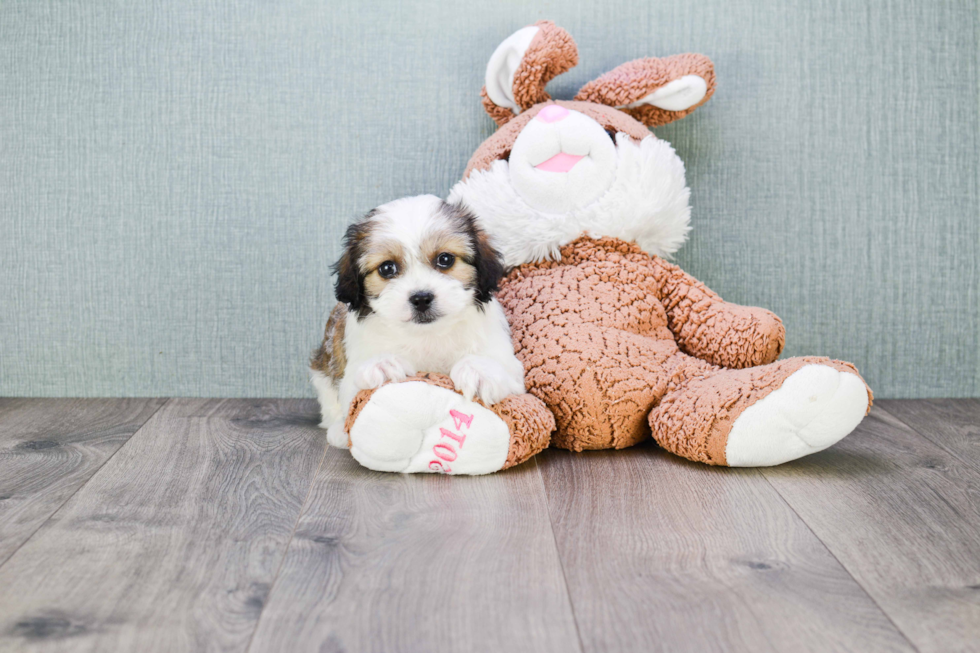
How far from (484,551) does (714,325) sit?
86 centimetres

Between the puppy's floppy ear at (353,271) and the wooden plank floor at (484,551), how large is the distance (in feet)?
1.12

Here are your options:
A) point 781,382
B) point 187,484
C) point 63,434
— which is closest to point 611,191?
point 781,382

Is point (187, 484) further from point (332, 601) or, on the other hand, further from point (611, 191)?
point (611, 191)

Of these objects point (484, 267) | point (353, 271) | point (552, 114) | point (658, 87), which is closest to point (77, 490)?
point (353, 271)

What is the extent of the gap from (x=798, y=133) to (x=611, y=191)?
712mm

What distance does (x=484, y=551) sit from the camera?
1.21 metres

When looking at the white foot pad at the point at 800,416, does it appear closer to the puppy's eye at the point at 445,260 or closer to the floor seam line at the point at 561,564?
the floor seam line at the point at 561,564

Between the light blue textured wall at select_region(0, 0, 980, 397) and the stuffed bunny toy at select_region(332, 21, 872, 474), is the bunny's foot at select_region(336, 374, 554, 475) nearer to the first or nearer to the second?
the stuffed bunny toy at select_region(332, 21, 872, 474)

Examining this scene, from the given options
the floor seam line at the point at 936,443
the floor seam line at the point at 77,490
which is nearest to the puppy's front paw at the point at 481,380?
the floor seam line at the point at 77,490

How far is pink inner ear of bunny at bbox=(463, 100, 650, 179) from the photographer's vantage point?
1894 millimetres

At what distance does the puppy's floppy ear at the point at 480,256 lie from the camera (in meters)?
1.61

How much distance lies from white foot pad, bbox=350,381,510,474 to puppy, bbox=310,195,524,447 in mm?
48

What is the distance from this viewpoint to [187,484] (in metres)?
1.53

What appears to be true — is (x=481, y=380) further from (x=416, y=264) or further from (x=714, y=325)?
(x=714, y=325)
